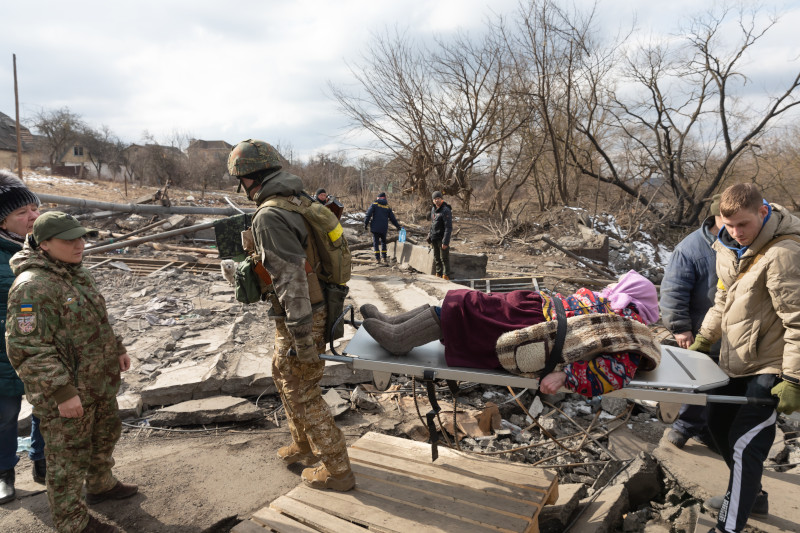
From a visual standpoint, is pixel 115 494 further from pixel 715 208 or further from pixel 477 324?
pixel 715 208

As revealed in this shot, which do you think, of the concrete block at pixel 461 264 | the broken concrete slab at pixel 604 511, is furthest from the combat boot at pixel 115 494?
the concrete block at pixel 461 264

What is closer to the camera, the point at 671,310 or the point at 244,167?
the point at 244,167

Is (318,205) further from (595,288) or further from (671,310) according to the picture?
(595,288)

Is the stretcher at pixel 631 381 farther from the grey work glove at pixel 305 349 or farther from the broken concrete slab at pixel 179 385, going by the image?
the broken concrete slab at pixel 179 385

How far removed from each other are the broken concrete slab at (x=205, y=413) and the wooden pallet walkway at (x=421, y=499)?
137 centimetres

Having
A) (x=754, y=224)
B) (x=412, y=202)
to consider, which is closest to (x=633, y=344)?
(x=754, y=224)

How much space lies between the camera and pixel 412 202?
→ 22.2m

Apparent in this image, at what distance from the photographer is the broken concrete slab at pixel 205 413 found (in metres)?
3.89

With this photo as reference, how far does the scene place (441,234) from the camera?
9703mm

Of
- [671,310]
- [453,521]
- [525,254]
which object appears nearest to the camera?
[453,521]

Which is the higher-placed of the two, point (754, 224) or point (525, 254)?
point (754, 224)

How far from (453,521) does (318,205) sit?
1.93 m

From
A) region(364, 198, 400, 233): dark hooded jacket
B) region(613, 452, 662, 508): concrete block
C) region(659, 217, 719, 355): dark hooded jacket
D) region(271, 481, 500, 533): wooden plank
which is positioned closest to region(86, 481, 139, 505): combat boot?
region(271, 481, 500, 533): wooden plank

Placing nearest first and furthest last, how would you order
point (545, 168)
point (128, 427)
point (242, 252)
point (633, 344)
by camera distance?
1. point (633, 344)
2. point (242, 252)
3. point (128, 427)
4. point (545, 168)
